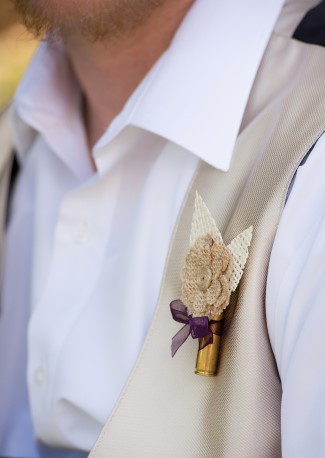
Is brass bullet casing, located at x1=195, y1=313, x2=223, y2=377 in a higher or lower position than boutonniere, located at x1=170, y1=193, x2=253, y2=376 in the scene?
lower

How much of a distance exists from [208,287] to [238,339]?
66 millimetres

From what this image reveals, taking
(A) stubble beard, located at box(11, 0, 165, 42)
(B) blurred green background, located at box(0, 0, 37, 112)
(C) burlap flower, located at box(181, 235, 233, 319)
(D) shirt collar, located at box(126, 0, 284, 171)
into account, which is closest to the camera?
(C) burlap flower, located at box(181, 235, 233, 319)

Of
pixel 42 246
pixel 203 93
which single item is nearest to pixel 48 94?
pixel 42 246

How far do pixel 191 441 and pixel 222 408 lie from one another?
0.19 feet

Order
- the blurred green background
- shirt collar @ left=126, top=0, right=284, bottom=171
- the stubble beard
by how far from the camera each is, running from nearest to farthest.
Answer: shirt collar @ left=126, top=0, right=284, bottom=171 < the stubble beard < the blurred green background

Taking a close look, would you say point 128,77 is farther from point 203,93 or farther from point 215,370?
point 215,370

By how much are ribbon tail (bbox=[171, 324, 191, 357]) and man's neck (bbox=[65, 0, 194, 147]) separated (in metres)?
0.47

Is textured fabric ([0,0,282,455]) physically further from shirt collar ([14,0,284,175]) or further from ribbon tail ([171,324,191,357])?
ribbon tail ([171,324,191,357])

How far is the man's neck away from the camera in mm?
1213

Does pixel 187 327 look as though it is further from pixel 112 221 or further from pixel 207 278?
pixel 112 221

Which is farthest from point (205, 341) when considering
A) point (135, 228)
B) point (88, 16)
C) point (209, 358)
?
point (88, 16)

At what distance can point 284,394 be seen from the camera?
2.88 feet

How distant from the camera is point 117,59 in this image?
127 centimetres

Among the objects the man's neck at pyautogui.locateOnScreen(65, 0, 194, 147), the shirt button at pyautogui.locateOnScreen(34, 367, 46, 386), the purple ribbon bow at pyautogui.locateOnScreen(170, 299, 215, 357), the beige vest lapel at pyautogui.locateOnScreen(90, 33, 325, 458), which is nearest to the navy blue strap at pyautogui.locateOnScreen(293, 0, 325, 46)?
the beige vest lapel at pyautogui.locateOnScreen(90, 33, 325, 458)
